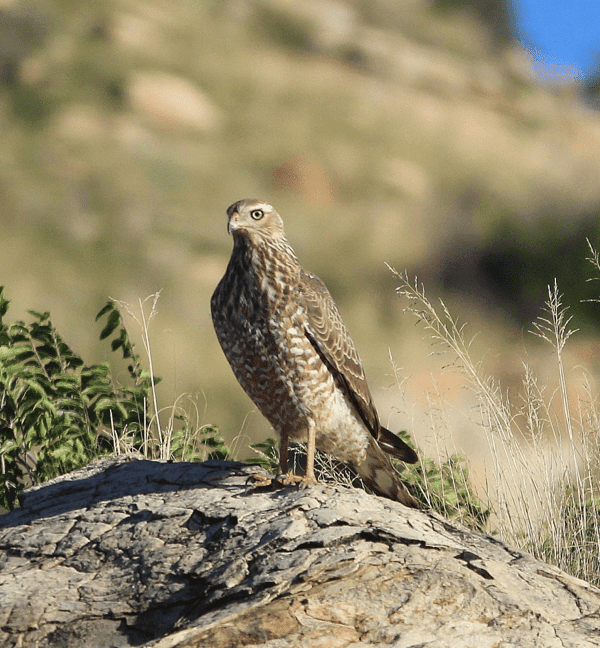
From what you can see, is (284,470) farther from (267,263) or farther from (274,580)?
(274,580)

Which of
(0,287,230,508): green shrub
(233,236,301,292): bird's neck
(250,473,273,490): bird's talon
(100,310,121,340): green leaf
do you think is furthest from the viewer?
(100,310,121,340): green leaf

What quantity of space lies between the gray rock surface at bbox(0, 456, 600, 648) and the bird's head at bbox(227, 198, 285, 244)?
134cm

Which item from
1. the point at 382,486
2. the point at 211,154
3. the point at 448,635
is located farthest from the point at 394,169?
the point at 448,635

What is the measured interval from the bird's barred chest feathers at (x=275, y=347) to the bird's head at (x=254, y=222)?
0.12m

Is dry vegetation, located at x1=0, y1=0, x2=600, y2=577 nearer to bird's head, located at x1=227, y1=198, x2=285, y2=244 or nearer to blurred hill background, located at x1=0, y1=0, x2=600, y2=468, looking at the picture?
blurred hill background, located at x1=0, y1=0, x2=600, y2=468

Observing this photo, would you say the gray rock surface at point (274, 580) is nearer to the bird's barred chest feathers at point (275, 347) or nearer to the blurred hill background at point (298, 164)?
the bird's barred chest feathers at point (275, 347)

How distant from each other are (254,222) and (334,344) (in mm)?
781

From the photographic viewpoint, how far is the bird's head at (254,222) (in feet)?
13.8

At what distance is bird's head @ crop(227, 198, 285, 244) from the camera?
4.20 meters

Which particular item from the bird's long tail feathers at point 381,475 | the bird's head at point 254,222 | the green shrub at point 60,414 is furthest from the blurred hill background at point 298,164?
the bird's head at point 254,222

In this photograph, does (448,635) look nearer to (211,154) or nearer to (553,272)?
(553,272)

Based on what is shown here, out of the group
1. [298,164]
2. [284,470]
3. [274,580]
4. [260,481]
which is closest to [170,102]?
[298,164]

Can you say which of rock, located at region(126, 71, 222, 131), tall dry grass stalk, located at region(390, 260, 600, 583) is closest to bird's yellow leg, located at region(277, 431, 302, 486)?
tall dry grass stalk, located at region(390, 260, 600, 583)

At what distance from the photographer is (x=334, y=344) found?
415cm
